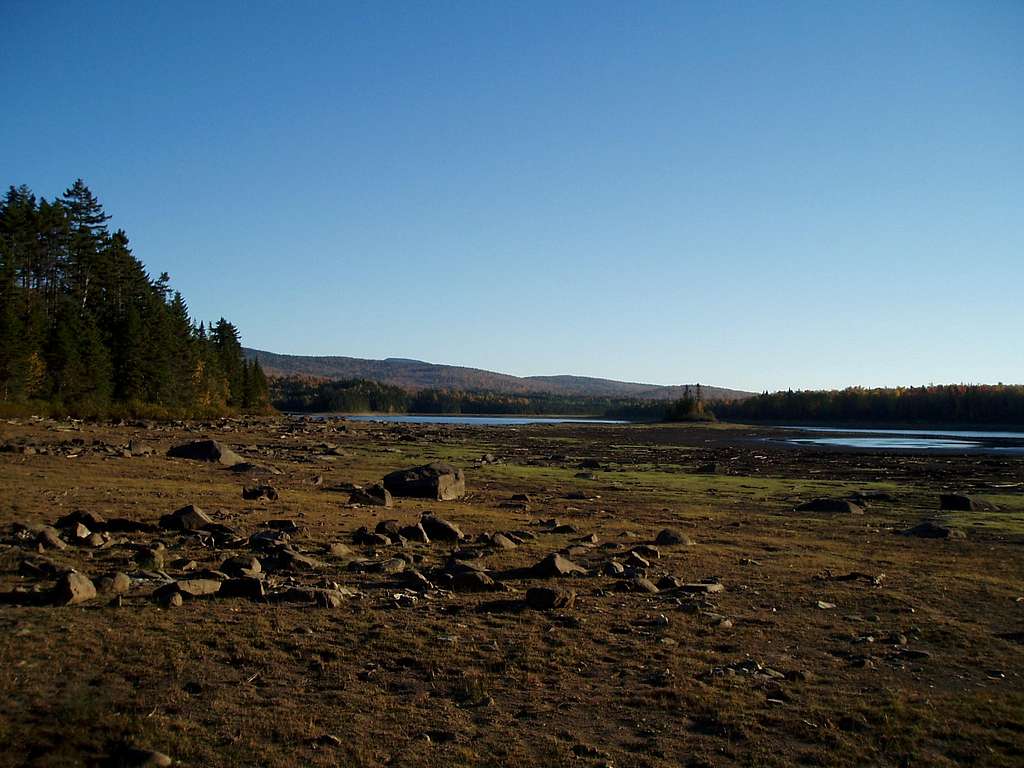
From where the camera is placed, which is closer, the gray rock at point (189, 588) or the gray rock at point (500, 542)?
the gray rock at point (189, 588)

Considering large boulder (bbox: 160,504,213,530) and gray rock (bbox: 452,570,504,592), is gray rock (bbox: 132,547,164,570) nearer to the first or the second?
large boulder (bbox: 160,504,213,530)

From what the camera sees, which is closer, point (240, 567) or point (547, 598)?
point (547, 598)

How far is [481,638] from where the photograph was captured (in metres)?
9.80

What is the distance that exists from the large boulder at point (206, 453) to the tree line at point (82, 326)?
23.4 m

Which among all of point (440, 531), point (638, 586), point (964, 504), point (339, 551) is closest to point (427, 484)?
point (440, 531)

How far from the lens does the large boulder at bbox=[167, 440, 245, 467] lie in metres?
31.5

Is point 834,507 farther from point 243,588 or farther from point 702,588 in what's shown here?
point 243,588

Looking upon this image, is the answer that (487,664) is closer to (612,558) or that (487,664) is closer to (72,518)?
(612,558)

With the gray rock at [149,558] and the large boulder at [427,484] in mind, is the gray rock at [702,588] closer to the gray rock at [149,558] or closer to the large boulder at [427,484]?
the gray rock at [149,558]

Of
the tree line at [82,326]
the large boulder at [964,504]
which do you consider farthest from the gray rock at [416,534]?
the tree line at [82,326]

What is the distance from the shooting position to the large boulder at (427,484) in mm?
25953

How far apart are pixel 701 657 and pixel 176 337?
3285 inches

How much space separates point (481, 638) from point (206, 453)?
25.4 m

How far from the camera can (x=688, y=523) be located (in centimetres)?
2261
